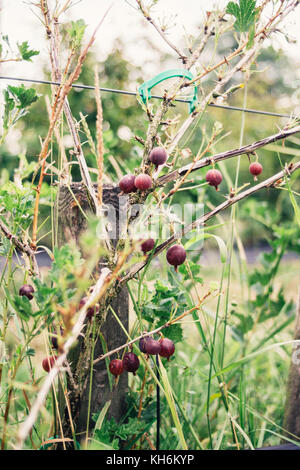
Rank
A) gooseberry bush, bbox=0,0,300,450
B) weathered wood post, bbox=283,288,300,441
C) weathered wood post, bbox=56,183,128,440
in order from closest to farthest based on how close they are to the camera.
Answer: gooseberry bush, bbox=0,0,300,450, weathered wood post, bbox=56,183,128,440, weathered wood post, bbox=283,288,300,441

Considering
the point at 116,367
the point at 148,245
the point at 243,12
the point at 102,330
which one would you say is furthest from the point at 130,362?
the point at 243,12

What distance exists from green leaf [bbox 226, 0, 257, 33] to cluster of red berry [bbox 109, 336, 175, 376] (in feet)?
1.90

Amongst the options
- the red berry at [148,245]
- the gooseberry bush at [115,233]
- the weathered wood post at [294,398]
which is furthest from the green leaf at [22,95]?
the weathered wood post at [294,398]

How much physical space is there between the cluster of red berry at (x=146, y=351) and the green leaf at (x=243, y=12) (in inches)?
22.9

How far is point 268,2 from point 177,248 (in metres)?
0.54

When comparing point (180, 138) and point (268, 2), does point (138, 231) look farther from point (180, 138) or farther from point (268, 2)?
point (268, 2)

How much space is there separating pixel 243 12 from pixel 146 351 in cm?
62

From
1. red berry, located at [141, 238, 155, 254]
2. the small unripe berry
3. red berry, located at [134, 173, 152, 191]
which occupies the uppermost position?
red berry, located at [134, 173, 152, 191]

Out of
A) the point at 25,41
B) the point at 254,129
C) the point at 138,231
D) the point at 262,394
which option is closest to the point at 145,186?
the point at 138,231

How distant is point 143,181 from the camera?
0.65 m

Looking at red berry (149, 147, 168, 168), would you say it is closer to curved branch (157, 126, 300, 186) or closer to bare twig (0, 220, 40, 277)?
curved branch (157, 126, 300, 186)

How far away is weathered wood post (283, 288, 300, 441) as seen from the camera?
1028 mm

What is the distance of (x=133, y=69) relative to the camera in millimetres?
3885

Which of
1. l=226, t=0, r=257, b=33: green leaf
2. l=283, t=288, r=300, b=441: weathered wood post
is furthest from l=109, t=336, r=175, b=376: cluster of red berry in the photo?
l=226, t=0, r=257, b=33: green leaf
